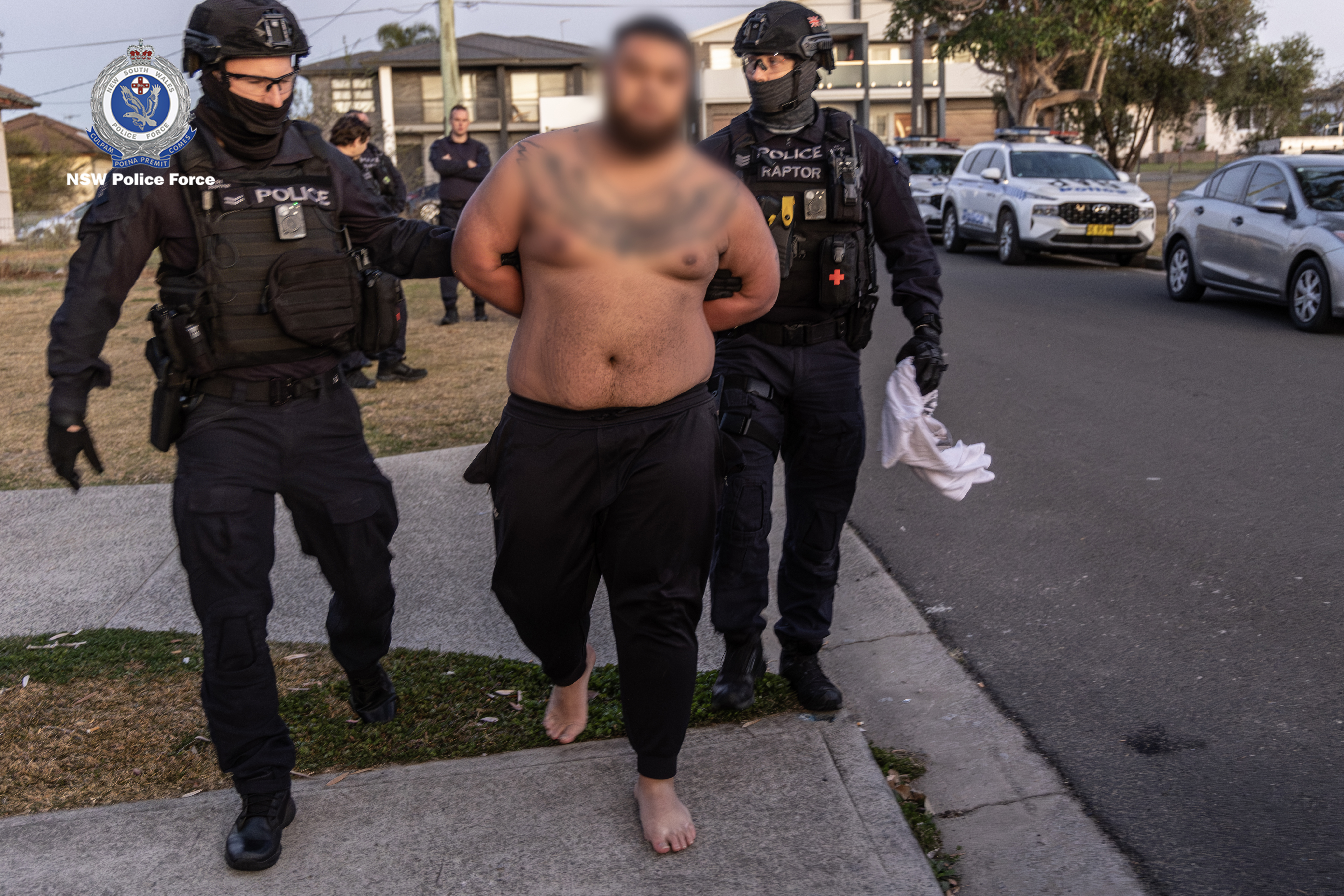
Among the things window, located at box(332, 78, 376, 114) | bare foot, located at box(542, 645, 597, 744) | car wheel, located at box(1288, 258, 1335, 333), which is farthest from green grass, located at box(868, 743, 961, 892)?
window, located at box(332, 78, 376, 114)

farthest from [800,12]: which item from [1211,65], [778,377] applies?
[1211,65]

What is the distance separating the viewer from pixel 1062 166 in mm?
18219

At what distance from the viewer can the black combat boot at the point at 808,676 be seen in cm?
377

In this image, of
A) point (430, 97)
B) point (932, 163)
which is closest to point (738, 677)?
point (932, 163)

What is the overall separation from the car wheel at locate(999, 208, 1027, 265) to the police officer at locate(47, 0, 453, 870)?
15445 mm

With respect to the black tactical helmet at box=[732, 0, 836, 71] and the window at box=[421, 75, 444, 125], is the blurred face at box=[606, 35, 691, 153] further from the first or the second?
the window at box=[421, 75, 444, 125]

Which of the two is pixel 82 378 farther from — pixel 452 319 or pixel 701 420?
pixel 452 319

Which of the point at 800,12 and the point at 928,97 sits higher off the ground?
the point at 928,97

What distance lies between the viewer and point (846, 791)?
319 centimetres

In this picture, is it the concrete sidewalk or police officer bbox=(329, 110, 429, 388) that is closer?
the concrete sidewalk

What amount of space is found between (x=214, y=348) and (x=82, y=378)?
0.32 meters

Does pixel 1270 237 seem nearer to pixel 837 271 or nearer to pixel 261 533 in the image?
pixel 837 271

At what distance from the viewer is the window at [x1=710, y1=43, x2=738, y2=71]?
3386 millimetres

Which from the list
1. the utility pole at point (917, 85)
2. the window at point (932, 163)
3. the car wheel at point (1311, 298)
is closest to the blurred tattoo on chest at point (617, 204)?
the car wheel at point (1311, 298)
